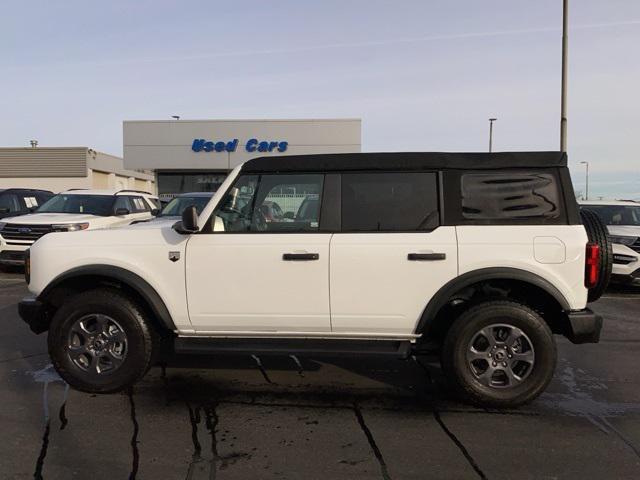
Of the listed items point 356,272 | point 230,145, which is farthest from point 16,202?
point 230,145

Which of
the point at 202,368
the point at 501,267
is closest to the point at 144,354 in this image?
the point at 202,368

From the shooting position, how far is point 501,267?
13.4 ft

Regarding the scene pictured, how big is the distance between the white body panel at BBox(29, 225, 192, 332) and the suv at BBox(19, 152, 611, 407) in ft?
0.04

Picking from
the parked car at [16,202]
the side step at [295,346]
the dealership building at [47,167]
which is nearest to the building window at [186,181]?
the dealership building at [47,167]

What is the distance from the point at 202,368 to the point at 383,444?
220 cm

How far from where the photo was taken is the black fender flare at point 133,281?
14.1ft

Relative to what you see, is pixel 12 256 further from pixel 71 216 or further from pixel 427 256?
pixel 427 256

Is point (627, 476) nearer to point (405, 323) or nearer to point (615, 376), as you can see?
point (405, 323)

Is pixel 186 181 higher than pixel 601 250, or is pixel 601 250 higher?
pixel 186 181

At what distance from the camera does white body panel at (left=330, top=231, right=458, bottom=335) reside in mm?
4125

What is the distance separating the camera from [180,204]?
1040 centimetres

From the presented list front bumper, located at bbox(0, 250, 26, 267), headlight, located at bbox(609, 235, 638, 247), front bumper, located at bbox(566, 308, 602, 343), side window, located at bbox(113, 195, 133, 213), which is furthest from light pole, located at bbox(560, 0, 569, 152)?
front bumper, located at bbox(0, 250, 26, 267)

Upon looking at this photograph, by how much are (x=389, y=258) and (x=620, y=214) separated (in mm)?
8252

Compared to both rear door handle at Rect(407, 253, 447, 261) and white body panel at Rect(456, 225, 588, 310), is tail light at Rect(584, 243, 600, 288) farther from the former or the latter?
rear door handle at Rect(407, 253, 447, 261)
